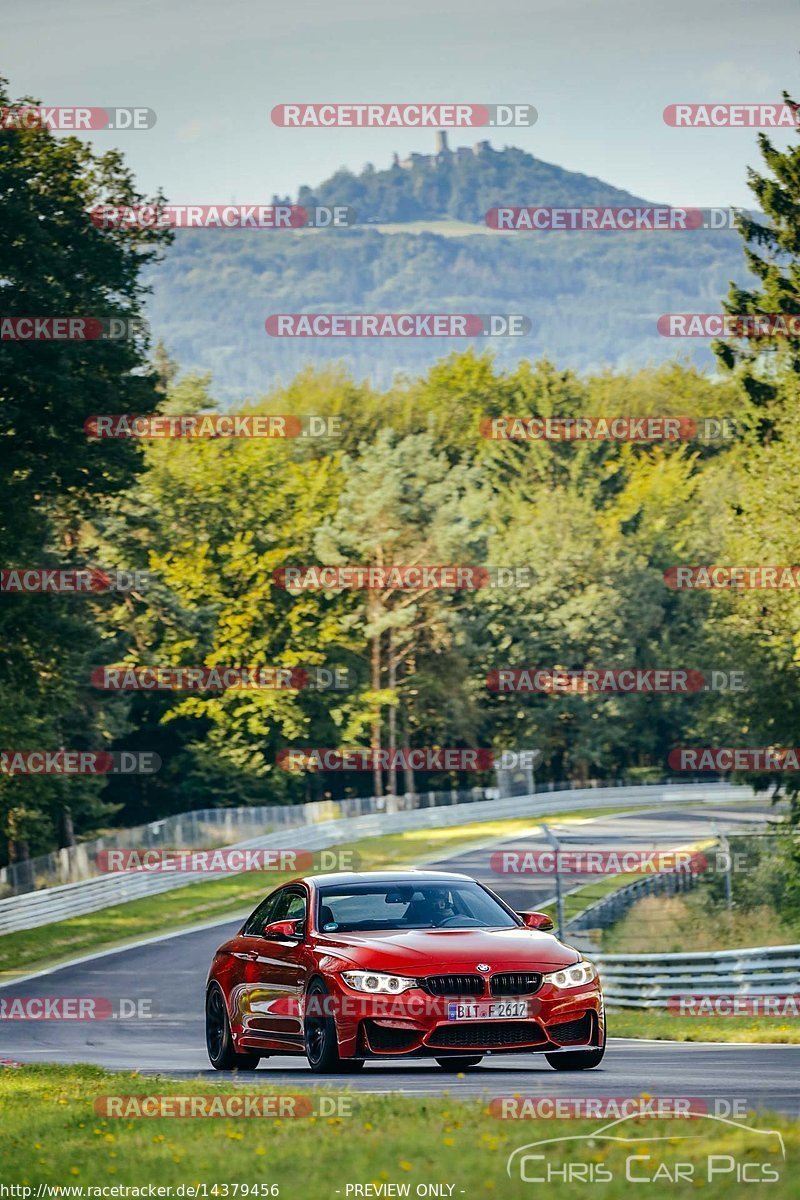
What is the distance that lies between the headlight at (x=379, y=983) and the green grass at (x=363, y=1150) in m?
1.32

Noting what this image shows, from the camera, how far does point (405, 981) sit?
1326cm

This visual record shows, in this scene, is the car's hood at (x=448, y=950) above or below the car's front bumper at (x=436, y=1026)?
above

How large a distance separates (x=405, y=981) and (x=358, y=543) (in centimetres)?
6676

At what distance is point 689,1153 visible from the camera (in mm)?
8766

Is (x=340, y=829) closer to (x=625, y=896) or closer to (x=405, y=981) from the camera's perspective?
(x=625, y=896)

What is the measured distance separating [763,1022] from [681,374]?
335ft

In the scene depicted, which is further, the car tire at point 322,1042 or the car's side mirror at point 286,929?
the car's side mirror at point 286,929

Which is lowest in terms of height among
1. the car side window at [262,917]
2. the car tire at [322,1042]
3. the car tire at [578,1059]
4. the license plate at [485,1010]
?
the car tire at [578,1059]

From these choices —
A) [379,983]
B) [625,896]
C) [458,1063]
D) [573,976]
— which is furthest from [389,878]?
[625,896]

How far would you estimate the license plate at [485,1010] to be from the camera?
13.2 m

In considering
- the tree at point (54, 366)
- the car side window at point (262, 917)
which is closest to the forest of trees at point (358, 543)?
the tree at point (54, 366)

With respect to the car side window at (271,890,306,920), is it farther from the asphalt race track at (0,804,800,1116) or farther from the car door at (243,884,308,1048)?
the asphalt race track at (0,804,800,1116)

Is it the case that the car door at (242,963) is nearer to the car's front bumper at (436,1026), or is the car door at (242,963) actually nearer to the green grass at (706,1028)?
the car's front bumper at (436,1026)

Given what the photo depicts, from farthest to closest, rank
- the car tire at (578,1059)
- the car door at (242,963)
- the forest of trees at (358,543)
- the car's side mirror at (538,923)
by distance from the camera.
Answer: the forest of trees at (358,543) → the car door at (242,963) → the car's side mirror at (538,923) → the car tire at (578,1059)
